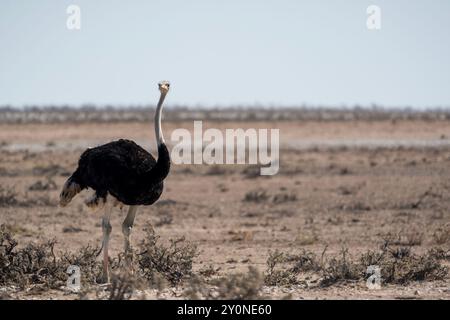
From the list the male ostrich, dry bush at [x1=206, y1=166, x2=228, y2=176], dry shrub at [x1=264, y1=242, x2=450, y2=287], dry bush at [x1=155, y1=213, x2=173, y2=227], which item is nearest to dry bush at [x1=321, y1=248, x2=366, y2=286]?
dry shrub at [x1=264, y1=242, x2=450, y2=287]

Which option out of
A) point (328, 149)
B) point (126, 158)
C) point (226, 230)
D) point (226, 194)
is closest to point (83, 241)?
point (226, 230)

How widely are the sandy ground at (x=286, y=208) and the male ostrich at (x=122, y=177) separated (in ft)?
4.20

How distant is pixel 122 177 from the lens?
33.8ft

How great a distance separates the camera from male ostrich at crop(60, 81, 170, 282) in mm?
10195

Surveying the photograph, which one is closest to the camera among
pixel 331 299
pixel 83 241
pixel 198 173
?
pixel 331 299

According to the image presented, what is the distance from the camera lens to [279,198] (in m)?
21.3

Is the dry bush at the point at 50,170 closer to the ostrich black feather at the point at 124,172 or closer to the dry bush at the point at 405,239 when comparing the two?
the dry bush at the point at 405,239

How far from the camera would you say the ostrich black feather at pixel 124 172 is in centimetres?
1020

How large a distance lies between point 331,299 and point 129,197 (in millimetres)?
2514

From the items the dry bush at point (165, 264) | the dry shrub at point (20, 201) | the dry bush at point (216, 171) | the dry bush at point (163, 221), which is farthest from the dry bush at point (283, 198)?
the dry bush at point (165, 264)

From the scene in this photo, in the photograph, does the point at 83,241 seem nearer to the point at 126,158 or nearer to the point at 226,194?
the point at 126,158

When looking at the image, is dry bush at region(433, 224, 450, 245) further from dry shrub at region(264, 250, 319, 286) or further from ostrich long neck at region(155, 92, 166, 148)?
ostrich long neck at region(155, 92, 166, 148)

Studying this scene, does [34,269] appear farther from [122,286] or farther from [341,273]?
[341,273]

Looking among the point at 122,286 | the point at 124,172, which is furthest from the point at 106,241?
the point at 122,286
